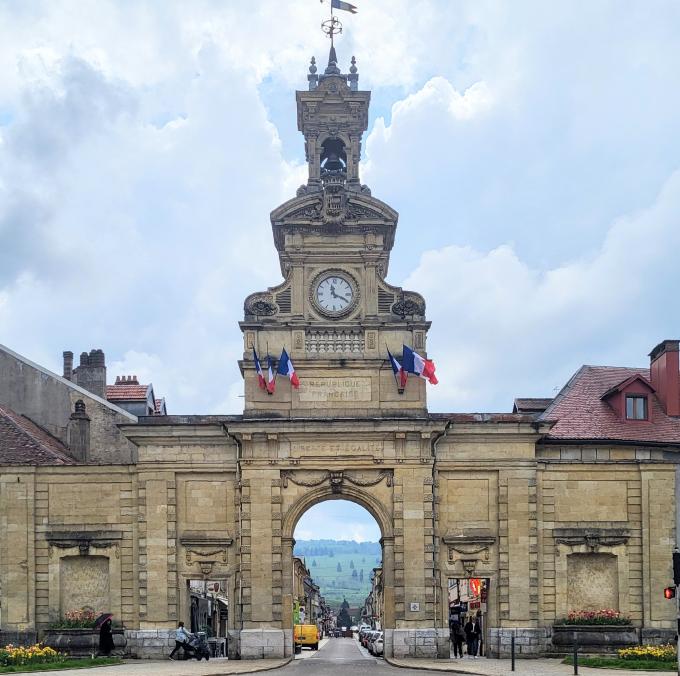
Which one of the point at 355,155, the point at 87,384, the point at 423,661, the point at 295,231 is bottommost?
the point at 423,661

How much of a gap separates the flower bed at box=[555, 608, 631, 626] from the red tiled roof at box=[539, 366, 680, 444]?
22.9 feet

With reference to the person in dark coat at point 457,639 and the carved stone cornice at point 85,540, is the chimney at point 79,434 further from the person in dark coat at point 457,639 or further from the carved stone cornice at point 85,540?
the person in dark coat at point 457,639

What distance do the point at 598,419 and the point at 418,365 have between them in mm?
9089

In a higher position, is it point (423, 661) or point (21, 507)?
point (21, 507)

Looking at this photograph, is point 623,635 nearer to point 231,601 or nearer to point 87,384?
point 231,601

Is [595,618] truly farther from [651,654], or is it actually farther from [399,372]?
[399,372]

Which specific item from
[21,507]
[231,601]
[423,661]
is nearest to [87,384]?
[21,507]

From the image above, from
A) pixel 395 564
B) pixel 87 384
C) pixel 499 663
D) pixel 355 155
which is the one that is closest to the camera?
pixel 499 663

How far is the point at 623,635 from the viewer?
48656 mm

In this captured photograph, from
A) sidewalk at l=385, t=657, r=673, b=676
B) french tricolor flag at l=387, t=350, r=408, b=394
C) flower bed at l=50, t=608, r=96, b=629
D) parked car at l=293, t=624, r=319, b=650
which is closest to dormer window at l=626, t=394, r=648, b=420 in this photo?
french tricolor flag at l=387, t=350, r=408, b=394

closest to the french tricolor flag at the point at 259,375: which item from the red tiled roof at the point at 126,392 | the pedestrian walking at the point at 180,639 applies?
the pedestrian walking at the point at 180,639

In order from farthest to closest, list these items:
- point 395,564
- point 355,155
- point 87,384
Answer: point 87,384
point 355,155
point 395,564

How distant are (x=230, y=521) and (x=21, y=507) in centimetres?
848

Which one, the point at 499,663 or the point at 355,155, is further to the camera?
the point at 355,155
